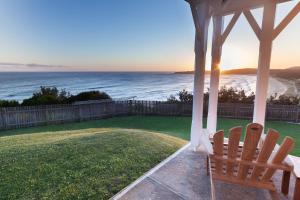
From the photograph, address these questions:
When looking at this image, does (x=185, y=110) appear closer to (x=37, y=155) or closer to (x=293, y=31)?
(x=293, y=31)

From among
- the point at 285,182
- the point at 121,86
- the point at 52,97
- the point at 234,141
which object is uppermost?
the point at 234,141

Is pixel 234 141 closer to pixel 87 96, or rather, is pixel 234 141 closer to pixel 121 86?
pixel 87 96

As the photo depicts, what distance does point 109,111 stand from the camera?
1041 centimetres

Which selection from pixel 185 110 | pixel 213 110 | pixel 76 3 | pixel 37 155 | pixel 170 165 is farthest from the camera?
pixel 76 3

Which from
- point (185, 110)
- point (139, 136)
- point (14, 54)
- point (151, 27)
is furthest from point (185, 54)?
point (139, 136)

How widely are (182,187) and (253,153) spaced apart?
1024mm

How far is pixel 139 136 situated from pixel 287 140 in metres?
3.12

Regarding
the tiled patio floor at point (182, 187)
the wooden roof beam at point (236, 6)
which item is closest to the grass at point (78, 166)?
the tiled patio floor at point (182, 187)

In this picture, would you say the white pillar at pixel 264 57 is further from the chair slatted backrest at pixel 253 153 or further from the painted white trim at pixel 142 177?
the painted white trim at pixel 142 177

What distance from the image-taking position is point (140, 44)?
19562mm

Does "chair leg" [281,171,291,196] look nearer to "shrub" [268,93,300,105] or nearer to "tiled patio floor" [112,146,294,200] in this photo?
"tiled patio floor" [112,146,294,200]

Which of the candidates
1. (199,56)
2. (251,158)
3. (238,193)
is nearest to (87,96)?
(199,56)

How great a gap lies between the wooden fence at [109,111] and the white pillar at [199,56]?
5.83 metres

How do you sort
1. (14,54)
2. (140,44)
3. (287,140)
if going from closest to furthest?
(287,140), (14,54), (140,44)
